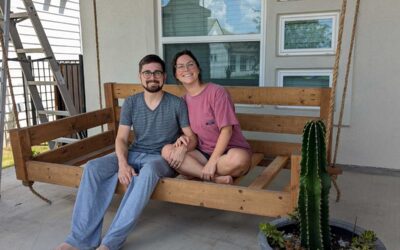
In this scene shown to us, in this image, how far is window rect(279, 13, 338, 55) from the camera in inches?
135

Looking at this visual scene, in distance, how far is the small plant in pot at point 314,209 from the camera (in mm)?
1561

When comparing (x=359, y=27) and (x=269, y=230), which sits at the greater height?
(x=359, y=27)

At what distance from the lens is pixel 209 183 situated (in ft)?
7.07

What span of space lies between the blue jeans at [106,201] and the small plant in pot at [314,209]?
793 millimetres

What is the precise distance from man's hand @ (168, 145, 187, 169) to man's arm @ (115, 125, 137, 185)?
0.24 metres

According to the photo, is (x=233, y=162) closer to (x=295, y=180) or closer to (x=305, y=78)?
(x=295, y=180)

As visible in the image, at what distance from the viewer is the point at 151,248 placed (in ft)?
7.36

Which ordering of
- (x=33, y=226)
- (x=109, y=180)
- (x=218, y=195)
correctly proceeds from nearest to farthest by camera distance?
(x=218, y=195) < (x=109, y=180) < (x=33, y=226)

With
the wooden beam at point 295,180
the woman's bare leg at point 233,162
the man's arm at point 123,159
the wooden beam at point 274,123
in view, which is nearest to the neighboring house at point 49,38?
the man's arm at point 123,159

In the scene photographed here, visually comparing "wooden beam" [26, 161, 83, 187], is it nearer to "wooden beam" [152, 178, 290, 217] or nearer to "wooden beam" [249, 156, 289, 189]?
"wooden beam" [152, 178, 290, 217]

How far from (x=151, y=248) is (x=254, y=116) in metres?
1.31

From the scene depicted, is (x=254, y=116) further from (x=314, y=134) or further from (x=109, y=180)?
(x=314, y=134)

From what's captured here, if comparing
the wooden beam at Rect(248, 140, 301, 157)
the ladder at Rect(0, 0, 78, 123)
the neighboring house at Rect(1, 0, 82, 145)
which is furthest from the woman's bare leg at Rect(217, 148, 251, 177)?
the neighboring house at Rect(1, 0, 82, 145)

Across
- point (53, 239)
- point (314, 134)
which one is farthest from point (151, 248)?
point (314, 134)
